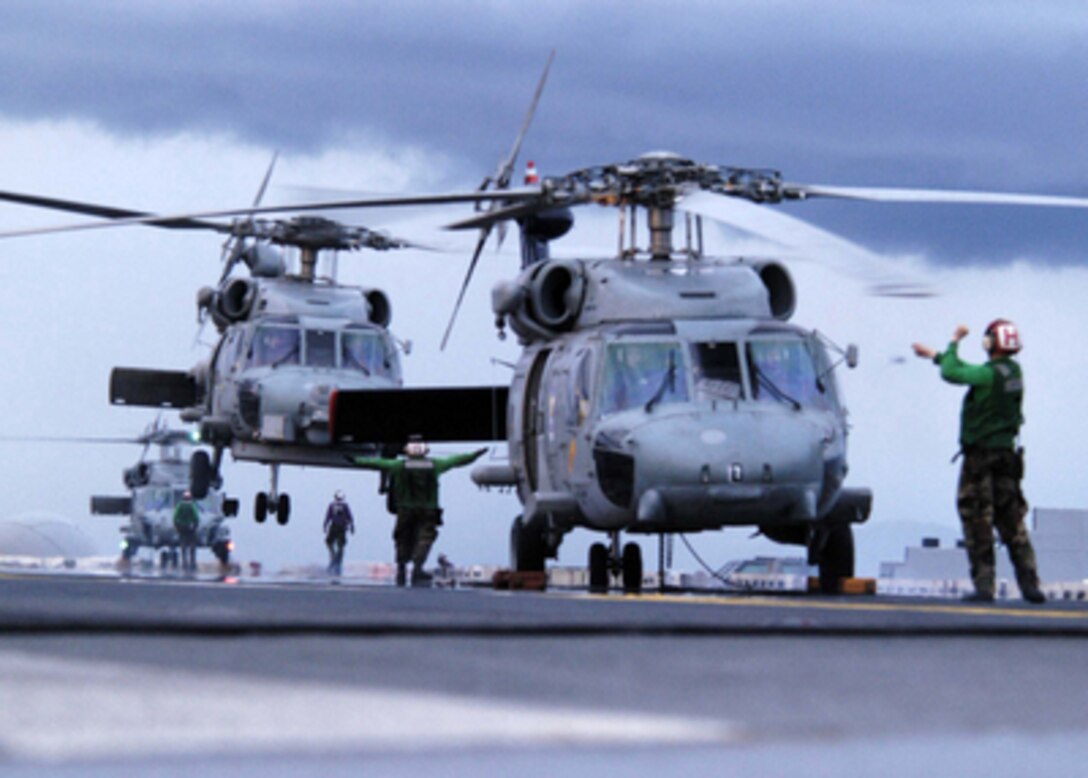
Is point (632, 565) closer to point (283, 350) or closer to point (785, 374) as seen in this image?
point (785, 374)

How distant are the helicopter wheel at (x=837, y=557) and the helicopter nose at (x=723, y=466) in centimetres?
172

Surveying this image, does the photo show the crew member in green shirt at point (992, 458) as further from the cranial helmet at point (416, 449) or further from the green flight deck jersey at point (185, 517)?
the green flight deck jersey at point (185, 517)

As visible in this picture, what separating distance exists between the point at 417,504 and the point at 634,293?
18.6 feet

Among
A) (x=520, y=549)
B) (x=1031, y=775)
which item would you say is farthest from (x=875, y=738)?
(x=520, y=549)

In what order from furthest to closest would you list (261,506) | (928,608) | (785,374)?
(261,506) → (785,374) → (928,608)

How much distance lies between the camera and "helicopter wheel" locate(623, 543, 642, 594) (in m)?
19.2

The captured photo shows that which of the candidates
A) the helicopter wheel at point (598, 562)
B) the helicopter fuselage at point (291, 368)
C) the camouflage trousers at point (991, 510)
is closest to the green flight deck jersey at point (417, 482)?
the helicopter wheel at point (598, 562)

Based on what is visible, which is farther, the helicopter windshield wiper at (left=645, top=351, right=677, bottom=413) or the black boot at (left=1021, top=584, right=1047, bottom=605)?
the helicopter windshield wiper at (left=645, top=351, right=677, bottom=413)

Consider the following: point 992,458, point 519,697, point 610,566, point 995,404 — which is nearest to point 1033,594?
point 992,458

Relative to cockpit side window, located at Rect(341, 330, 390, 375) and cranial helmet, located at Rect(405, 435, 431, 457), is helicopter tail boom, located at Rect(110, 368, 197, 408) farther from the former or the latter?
cranial helmet, located at Rect(405, 435, 431, 457)

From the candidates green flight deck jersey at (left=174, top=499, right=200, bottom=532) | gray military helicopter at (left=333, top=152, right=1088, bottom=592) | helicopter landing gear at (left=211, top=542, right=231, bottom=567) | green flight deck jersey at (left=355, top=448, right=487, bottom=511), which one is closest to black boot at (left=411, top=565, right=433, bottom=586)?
green flight deck jersey at (left=355, top=448, right=487, bottom=511)

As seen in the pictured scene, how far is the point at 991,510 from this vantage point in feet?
43.3

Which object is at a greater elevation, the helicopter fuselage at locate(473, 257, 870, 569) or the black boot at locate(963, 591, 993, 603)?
the helicopter fuselage at locate(473, 257, 870, 569)

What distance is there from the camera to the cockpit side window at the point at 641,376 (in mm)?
16516
